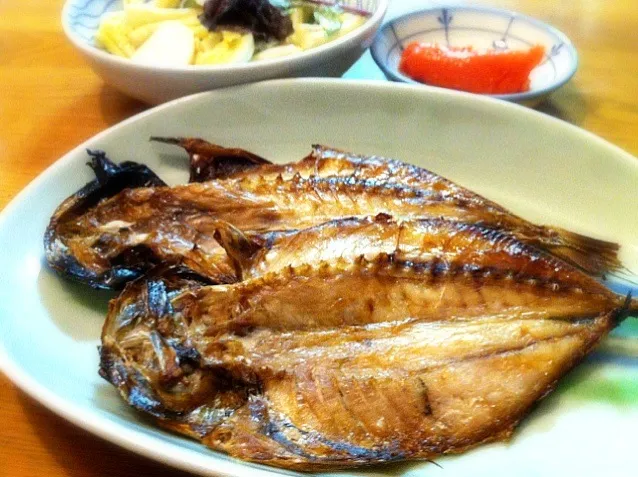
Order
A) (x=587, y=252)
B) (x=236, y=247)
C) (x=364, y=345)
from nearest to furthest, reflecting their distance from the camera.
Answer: (x=364, y=345), (x=236, y=247), (x=587, y=252)

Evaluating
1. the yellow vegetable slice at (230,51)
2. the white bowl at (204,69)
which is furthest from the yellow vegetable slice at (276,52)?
the white bowl at (204,69)

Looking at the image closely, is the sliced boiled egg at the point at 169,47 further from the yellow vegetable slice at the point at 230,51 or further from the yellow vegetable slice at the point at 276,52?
the yellow vegetable slice at the point at 276,52

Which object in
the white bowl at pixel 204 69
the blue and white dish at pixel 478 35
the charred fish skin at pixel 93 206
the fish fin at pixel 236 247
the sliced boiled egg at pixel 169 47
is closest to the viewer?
the fish fin at pixel 236 247

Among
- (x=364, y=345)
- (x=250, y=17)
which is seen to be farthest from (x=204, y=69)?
(x=364, y=345)

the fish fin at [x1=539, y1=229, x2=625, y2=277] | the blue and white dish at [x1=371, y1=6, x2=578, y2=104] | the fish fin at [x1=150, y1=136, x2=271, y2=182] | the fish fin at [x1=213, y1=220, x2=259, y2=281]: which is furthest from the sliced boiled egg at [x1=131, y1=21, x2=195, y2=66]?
the fish fin at [x1=539, y1=229, x2=625, y2=277]

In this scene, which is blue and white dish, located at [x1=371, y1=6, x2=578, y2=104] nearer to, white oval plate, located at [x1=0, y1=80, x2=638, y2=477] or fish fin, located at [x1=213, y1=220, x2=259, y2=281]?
white oval plate, located at [x1=0, y1=80, x2=638, y2=477]

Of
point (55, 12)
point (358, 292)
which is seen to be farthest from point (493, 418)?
point (55, 12)

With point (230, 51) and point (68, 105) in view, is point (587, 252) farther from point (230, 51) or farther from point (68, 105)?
point (68, 105)
